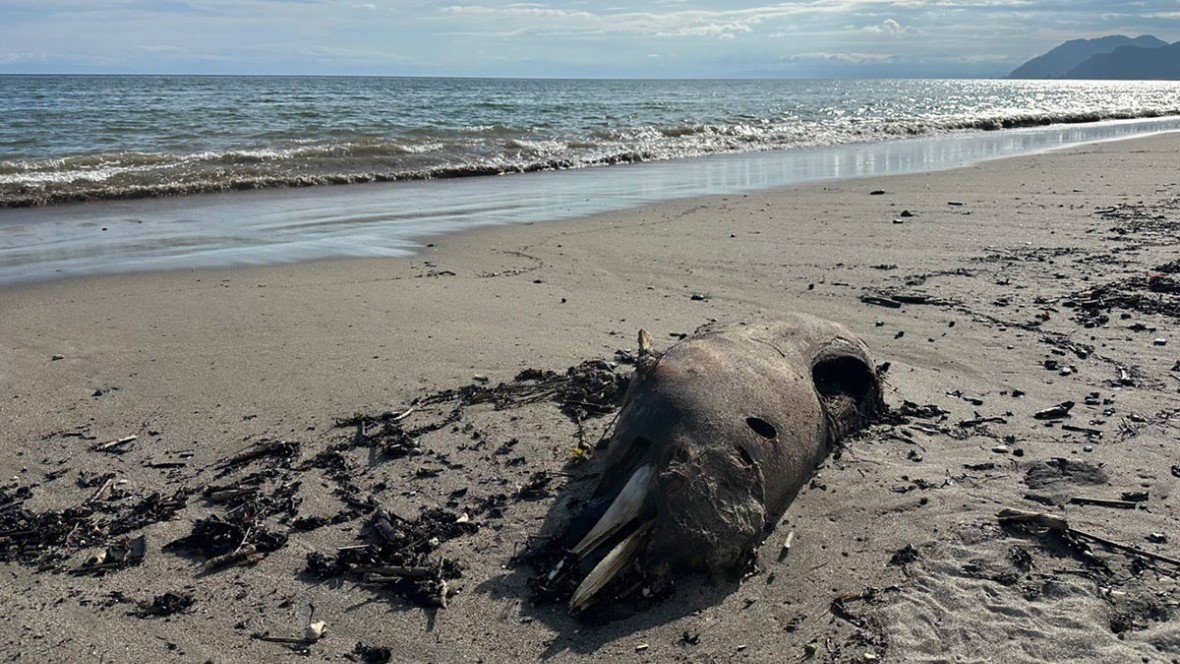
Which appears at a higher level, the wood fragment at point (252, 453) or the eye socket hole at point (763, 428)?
the eye socket hole at point (763, 428)

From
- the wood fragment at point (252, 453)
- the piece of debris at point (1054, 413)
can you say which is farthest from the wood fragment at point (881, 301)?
the wood fragment at point (252, 453)

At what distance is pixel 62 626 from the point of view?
124 inches

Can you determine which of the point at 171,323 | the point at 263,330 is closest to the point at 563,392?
the point at 263,330

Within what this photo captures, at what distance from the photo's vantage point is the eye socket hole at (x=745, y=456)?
3.48m

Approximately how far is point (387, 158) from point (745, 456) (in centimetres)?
1535

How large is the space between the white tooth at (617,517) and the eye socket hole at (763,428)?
549 mm

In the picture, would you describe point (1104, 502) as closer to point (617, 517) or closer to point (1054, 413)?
point (1054, 413)

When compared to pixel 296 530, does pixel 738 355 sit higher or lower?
higher

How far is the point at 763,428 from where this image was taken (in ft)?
12.1

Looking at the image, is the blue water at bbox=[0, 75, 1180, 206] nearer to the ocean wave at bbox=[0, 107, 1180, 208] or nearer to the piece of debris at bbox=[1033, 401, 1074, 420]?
the ocean wave at bbox=[0, 107, 1180, 208]

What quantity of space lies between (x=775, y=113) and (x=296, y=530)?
3281cm

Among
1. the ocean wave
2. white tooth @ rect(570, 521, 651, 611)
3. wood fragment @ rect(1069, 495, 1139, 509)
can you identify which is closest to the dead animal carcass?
white tooth @ rect(570, 521, 651, 611)

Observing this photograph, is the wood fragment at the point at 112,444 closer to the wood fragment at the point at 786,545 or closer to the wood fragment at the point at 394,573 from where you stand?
the wood fragment at the point at 394,573

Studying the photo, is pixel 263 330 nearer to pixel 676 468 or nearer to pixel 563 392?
pixel 563 392
